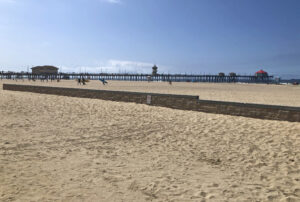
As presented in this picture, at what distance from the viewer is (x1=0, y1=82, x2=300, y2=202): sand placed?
10.4ft

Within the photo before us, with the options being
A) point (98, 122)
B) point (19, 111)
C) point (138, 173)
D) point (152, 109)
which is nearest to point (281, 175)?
point (138, 173)

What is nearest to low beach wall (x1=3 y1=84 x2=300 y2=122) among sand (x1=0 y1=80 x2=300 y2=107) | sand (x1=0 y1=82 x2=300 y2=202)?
sand (x1=0 y1=82 x2=300 y2=202)

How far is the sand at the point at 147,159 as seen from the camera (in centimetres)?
318

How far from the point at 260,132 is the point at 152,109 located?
462cm

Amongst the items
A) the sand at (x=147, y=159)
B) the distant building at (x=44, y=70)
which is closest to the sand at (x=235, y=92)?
the sand at (x=147, y=159)

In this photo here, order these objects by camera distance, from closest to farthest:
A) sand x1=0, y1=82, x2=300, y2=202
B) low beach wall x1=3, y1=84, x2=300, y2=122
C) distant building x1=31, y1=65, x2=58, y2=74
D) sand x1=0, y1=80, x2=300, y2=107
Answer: sand x1=0, y1=82, x2=300, y2=202 → low beach wall x1=3, y1=84, x2=300, y2=122 → sand x1=0, y1=80, x2=300, y2=107 → distant building x1=31, y1=65, x2=58, y2=74

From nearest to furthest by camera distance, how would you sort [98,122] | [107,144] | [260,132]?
[107,144] < [260,132] < [98,122]

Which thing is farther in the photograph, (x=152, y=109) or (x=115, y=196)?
(x=152, y=109)

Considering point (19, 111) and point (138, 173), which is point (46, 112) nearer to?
point (19, 111)

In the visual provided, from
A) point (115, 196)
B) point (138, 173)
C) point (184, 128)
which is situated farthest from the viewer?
point (184, 128)

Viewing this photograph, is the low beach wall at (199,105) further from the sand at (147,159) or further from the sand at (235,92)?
the sand at (235,92)

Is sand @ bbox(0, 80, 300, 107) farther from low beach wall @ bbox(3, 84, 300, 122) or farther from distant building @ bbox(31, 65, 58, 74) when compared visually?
distant building @ bbox(31, 65, 58, 74)

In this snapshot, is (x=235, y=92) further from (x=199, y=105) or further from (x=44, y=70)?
(x=44, y=70)

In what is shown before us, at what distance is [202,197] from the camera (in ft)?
10.1
